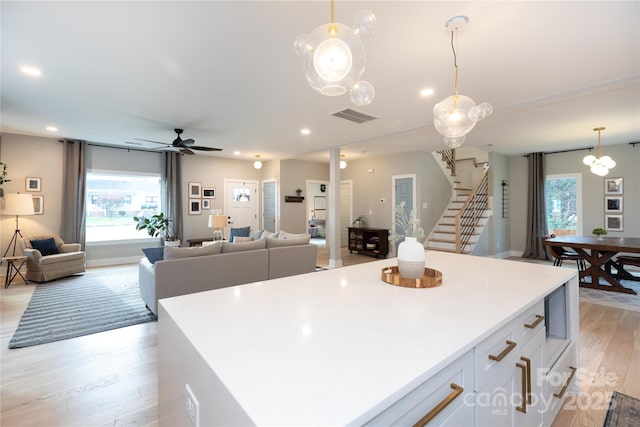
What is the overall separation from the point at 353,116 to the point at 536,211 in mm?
5981

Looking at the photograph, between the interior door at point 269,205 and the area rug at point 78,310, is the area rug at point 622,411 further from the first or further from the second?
the interior door at point 269,205

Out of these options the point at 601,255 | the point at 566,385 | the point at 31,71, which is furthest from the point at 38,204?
the point at 601,255

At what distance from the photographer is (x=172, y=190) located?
7.46m

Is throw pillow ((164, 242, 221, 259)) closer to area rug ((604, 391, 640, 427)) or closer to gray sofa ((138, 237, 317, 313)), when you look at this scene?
gray sofa ((138, 237, 317, 313))

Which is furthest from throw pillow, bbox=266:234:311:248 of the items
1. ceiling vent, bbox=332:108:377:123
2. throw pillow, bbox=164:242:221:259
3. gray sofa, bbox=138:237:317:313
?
ceiling vent, bbox=332:108:377:123

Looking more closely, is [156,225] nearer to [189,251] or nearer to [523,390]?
[189,251]

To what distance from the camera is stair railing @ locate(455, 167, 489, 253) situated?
710cm

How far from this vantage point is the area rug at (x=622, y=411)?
1856 mm

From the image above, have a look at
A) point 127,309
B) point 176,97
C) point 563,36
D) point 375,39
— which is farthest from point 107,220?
point 563,36

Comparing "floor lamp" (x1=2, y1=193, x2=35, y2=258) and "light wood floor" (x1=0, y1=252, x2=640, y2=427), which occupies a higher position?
"floor lamp" (x1=2, y1=193, x2=35, y2=258)

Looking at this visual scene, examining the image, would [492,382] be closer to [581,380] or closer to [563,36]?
[581,380]

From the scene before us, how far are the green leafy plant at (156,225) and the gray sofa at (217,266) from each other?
Result: 3.29m

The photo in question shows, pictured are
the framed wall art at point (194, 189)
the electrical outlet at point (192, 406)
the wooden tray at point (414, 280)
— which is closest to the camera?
the electrical outlet at point (192, 406)

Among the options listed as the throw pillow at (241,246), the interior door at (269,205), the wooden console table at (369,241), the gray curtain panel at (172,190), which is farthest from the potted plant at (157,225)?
the wooden console table at (369,241)
